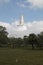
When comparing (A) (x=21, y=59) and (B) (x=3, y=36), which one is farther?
(B) (x=3, y=36)

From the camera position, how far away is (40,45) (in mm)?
86875

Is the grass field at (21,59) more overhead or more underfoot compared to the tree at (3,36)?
more underfoot

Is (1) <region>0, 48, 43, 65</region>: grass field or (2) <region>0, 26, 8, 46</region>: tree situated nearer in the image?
(1) <region>0, 48, 43, 65</region>: grass field

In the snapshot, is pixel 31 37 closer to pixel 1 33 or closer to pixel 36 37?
pixel 36 37

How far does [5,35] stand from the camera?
116 metres

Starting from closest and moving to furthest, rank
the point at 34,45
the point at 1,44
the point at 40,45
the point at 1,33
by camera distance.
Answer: the point at 40,45 < the point at 34,45 < the point at 1,44 < the point at 1,33

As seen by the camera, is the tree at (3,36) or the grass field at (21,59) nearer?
the grass field at (21,59)

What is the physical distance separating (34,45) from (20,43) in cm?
2482

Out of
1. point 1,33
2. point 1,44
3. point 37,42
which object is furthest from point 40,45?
point 1,33

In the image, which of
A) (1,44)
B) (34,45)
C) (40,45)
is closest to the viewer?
(40,45)

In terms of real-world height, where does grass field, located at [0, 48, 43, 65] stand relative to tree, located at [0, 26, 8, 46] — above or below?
below

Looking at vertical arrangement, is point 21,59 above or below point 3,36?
below

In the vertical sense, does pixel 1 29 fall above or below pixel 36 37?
above

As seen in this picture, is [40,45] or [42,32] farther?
[42,32]
